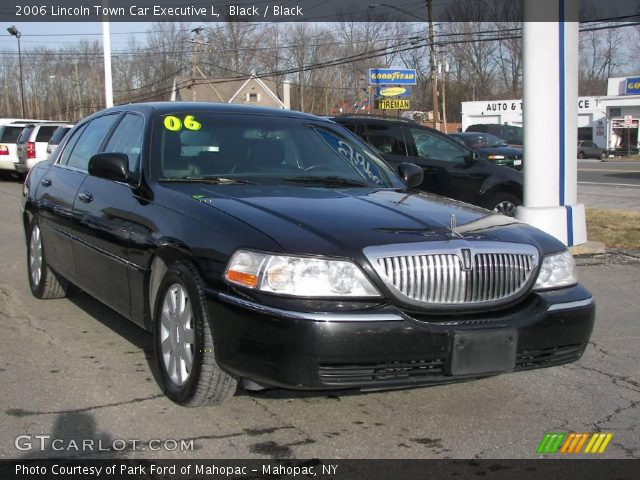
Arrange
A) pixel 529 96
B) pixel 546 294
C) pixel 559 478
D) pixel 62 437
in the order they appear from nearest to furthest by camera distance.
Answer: pixel 559 478, pixel 62 437, pixel 546 294, pixel 529 96

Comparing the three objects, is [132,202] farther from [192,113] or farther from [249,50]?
[249,50]

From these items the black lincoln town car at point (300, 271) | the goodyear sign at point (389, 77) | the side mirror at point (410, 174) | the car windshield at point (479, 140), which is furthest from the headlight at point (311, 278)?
the goodyear sign at point (389, 77)

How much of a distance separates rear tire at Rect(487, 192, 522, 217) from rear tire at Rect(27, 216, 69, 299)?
712 cm

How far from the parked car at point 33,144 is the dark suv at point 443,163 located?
12.2 m

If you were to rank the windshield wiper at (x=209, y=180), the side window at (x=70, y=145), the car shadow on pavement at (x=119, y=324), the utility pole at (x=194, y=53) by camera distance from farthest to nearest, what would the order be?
the utility pole at (x=194, y=53)
the side window at (x=70, y=145)
the car shadow on pavement at (x=119, y=324)
the windshield wiper at (x=209, y=180)

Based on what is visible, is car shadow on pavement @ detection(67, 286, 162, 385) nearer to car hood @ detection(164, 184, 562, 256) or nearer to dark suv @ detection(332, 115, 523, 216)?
car hood @ detection(164, 184, 562, 256)

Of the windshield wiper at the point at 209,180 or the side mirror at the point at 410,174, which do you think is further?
the side mirror at the point at 410,174

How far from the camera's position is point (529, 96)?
8.91 meters

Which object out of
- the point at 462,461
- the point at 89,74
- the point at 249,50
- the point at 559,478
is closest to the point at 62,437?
the point at 462,461

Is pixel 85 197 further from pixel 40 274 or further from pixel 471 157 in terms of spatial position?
pixel 471 157

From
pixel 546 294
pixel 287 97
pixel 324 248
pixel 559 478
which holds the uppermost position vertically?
pixel 287 97

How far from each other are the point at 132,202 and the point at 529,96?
599 centimetres

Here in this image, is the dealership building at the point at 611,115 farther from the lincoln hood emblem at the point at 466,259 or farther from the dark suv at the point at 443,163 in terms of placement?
the lincoln hood emblem at the point at 466,259

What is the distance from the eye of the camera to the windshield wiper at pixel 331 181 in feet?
15.1
